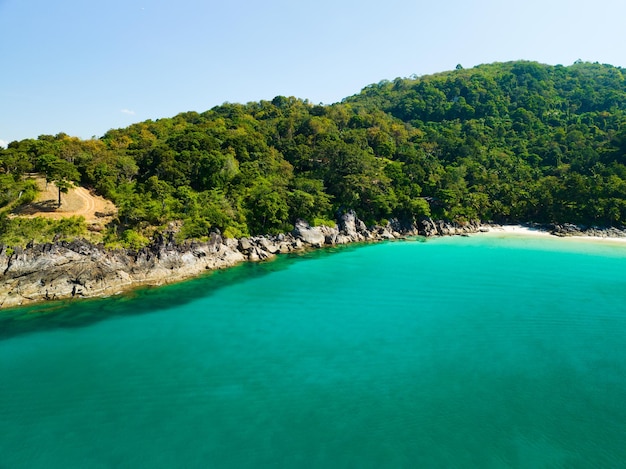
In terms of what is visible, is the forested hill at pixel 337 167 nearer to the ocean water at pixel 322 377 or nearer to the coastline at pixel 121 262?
the coastline at pixel 121 262

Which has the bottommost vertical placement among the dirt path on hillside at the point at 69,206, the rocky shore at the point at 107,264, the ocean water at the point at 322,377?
the ocean water at the point at 322,377

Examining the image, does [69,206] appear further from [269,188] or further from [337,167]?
[337,167]

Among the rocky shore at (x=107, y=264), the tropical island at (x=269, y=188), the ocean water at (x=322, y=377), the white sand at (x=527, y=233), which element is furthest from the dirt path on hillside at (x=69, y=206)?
the white sand at (x=527, y=233)

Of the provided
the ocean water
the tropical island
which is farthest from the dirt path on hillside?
the ocean water

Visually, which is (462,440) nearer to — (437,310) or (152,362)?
(437,310)

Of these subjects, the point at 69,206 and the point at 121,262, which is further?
the point at 69,206

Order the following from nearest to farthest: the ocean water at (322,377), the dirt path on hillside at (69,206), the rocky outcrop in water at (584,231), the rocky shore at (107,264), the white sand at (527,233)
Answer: the ocean water at (322,377), the rocky shore at (107,264), the dirt path on hillside at (69,206), the white sand at (527,233), the rocky outcrop in water at (584,231)

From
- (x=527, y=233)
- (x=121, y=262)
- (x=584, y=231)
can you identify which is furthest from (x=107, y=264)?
(x=584, y=231)
